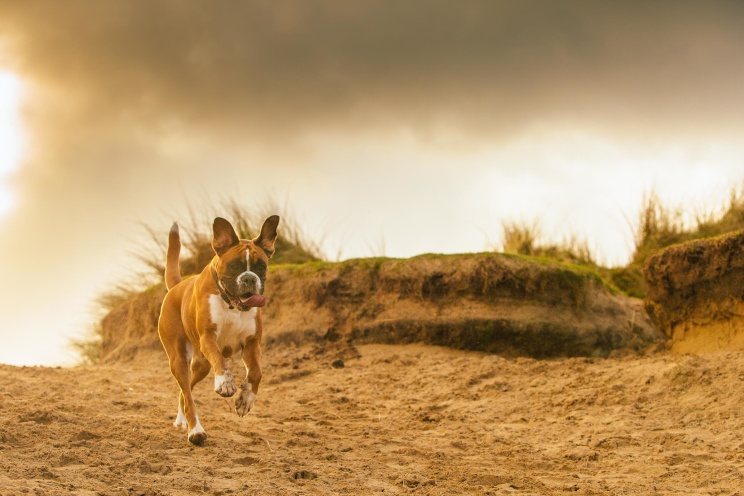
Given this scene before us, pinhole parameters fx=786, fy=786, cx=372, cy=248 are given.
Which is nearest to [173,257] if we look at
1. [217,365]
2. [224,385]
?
[217,365]

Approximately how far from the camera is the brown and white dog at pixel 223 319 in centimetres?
590

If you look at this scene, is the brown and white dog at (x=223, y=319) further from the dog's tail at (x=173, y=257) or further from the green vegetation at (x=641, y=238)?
the green vegetation at (x=641, y=238)

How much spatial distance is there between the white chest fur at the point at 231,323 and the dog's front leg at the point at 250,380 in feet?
0.27

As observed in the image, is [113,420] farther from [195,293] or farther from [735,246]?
[735,246]

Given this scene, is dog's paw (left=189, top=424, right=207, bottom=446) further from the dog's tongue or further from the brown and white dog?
the dog's tongue

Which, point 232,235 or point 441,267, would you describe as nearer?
point 232,235

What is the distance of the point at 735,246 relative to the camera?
9992 mm

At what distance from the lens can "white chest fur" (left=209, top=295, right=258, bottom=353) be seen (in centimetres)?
610

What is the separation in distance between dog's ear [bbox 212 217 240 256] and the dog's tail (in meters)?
1.46

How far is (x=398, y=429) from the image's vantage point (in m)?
8.00

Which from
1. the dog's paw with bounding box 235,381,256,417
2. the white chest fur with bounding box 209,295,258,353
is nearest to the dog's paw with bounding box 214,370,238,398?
the dog's paw with bounding box 235,381,256,417

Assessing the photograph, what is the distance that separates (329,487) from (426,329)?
545 cm

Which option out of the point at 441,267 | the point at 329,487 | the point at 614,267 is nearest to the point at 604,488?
the point at 329,487

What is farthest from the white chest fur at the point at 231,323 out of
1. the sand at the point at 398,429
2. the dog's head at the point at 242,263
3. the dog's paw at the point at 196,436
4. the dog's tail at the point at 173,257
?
the dog's tail at the point at 173,257
